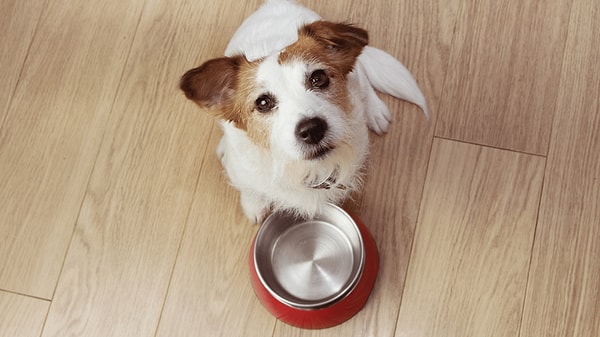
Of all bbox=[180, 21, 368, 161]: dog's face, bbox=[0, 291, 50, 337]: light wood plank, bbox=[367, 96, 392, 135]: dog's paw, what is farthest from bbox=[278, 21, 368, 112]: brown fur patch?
bbox=[0, 291, 50, 337]: light wood plank

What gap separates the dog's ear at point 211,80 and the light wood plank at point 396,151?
1.81 ft

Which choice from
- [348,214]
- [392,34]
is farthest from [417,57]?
[348,214]

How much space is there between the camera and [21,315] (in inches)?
69.9

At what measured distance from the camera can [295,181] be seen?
152 centimetres

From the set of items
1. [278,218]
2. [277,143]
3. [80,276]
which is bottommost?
[80,276]

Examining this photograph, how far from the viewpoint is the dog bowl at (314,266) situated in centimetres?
158

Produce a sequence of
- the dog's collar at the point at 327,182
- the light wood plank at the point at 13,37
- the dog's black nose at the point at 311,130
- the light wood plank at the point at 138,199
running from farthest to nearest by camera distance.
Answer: the light wood plank at the point at 13,37
the light wood plank at the point at 138,199
the dog's collar at the point at 327,182
the dog's black nose at the point at 311,130

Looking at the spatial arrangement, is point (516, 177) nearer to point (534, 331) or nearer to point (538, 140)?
point (538, 140)

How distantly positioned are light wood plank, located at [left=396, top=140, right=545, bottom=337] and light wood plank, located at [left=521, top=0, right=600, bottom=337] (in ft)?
0.12

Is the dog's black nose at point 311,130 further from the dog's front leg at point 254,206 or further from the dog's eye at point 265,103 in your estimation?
the dog's front leg at point 254,206

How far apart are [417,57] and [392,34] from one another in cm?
10

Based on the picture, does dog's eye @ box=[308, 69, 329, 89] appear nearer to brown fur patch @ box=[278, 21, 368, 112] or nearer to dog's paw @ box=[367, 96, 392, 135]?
brown fur patch @ box=[278, 21, 368, 112]

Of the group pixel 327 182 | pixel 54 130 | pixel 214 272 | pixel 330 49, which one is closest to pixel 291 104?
pixel 330 49

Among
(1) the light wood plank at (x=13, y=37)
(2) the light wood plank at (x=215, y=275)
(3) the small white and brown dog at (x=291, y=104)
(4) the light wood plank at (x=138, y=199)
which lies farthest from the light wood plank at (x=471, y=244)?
(1) the light wood plank at (x=13, y=37)
